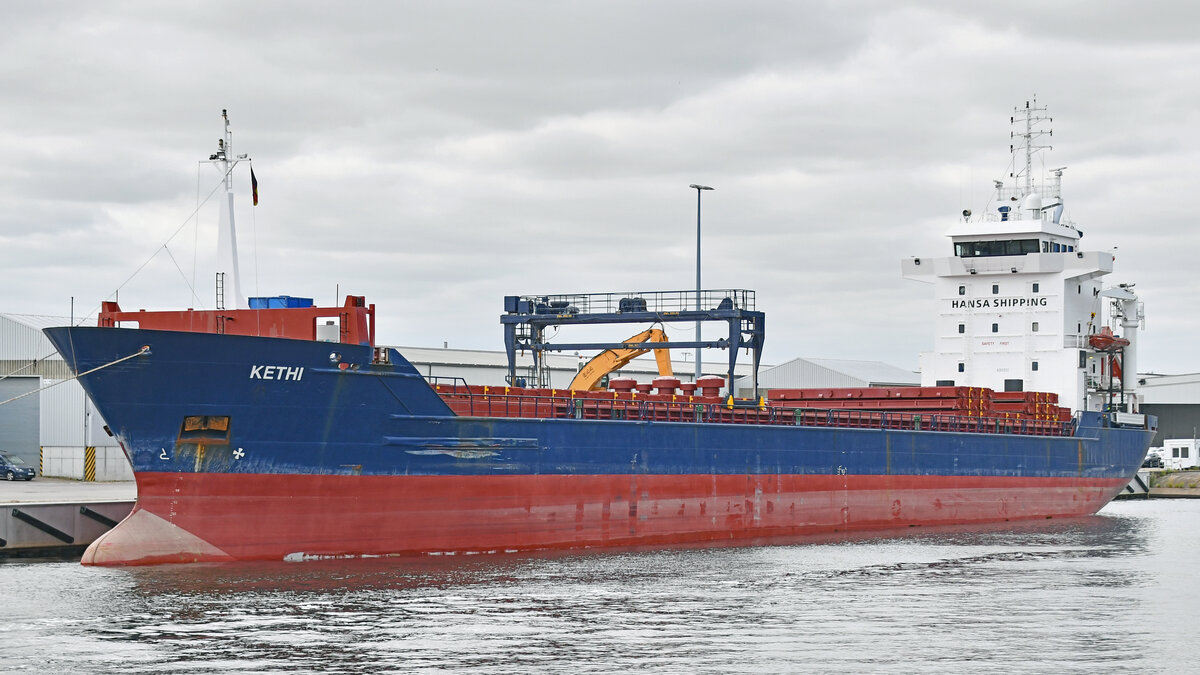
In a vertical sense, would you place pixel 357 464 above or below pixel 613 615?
above

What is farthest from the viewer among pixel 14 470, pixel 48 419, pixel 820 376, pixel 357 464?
pixel 820 376

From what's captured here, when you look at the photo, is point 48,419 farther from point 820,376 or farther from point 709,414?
point 820,376

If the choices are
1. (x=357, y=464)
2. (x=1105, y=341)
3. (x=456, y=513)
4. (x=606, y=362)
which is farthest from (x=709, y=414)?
(x=1105, y=341)

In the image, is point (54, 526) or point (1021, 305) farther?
point (1021, 305)

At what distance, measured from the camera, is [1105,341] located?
46250mm

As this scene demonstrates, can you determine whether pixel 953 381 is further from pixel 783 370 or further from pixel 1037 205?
pixel 783 370

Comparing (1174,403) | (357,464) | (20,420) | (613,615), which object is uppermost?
(1174,403)

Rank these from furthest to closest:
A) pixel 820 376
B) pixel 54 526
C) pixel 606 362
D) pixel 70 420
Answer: pixel 820 376 < pixel 70 420 < pixel 606 362 < pixel 54 526

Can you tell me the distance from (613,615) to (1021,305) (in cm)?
2947

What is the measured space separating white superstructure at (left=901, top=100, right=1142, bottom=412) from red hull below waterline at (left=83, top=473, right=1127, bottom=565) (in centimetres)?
1108

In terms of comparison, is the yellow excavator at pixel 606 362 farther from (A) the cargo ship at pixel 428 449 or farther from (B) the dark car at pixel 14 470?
(B) the dark car at pixel 14 470

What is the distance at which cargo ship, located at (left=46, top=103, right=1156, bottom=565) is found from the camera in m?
25.2

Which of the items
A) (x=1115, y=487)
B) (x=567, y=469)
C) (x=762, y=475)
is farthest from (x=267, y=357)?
(x=1115, y=487)

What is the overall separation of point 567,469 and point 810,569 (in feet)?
18.9
